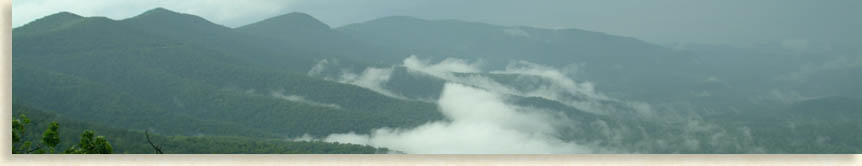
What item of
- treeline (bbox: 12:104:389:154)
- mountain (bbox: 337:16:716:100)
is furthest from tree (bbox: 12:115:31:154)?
mountain (bbox: 337:16:716:100)

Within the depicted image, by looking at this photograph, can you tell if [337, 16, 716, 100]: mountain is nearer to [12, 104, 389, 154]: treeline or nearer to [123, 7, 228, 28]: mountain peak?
[12, 104, 389, 154]: treeline

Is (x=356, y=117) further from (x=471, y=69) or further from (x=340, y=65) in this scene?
(x=340, y=65)

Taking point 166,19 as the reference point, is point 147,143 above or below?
below

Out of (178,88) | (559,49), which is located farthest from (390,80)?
(559,49)

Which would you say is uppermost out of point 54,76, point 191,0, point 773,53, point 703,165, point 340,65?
point 340,65

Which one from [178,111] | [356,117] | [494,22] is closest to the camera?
[494,22]

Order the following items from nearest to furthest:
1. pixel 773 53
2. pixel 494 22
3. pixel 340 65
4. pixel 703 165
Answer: pixel 703 165 → pixel 494 22 → pixel 773 53 → pixel 340 65

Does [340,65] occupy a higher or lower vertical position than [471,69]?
higher

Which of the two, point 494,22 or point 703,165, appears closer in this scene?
point 703,165

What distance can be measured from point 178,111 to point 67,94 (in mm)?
3308

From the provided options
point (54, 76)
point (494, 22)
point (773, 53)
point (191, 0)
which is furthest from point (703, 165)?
point (54, 76)

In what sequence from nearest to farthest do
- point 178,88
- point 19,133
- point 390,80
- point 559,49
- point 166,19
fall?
point 19,133 → point 559,49 → point 178,88 → point 390,80 → point 166,19

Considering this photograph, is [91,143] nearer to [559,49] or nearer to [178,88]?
[559,49]

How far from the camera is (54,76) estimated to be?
67.5ft
